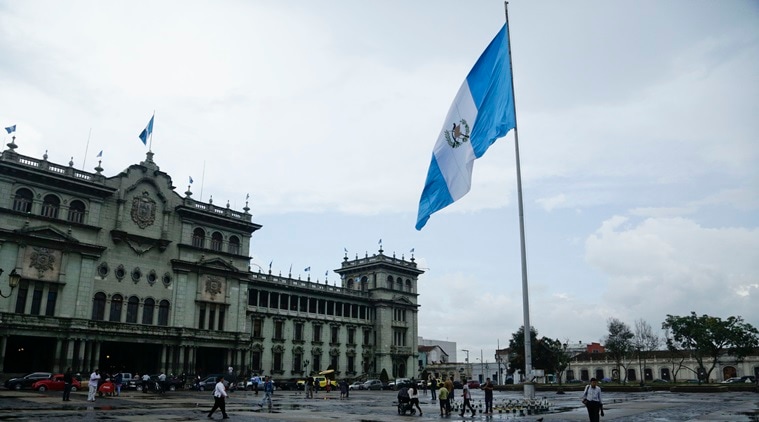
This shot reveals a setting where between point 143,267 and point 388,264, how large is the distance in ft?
126

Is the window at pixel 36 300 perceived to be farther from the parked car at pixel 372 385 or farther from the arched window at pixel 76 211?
the parked car at pixel 372 385

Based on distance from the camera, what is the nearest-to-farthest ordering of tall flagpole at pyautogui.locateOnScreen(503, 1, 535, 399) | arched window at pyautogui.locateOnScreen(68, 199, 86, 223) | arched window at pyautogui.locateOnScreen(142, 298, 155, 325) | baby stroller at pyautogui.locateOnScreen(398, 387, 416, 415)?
tall flagpole at pyautogui.locateOnScreen(503, 1, 535, 399) → baby stroller at pyautogui.locateOnScreen(398, 387, 416, 415) → arched window at pyautogui.locateOnScreen(68, 199, 86, 223) → arched window at pyautogui.locateOnScreen(142, 298, 155, 325)

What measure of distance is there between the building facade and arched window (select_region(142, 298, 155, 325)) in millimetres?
94

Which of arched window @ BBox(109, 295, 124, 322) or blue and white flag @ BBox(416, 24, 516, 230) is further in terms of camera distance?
arched window @ BBox(109, 295, 124, 322)

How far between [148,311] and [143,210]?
9563mm

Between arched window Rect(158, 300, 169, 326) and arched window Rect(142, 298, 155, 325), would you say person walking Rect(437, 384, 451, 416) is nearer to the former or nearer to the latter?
arched window Rect(142, 298, 155, 325)

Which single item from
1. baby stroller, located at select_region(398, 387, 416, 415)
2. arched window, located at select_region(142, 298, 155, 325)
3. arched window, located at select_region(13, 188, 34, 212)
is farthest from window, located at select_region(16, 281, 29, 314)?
baby stroller, located at select_region(398, 387, 416, 415)

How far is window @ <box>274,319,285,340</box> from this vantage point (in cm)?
7175

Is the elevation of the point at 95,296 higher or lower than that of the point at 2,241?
lower

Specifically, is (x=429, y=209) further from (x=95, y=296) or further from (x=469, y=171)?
(x=95, y=296)

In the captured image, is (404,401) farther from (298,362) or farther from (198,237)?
(298,362)

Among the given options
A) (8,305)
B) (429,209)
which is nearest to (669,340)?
(429,209)

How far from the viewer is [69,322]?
162 ft

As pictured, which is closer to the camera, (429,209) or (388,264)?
(429,209)
